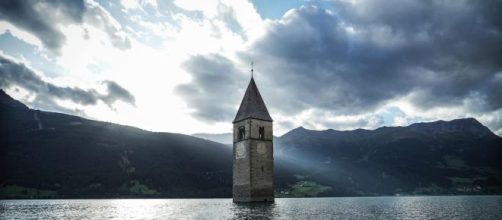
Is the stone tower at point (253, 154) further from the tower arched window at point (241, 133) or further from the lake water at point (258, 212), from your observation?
the lake water at point (258, 212)

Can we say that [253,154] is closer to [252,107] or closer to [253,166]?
[253,166]

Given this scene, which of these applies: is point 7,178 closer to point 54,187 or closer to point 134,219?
point 54,187

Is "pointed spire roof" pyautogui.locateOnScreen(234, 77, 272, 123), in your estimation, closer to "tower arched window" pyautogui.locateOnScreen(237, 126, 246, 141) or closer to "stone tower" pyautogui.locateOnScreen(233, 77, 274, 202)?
"stone tower" pyautogui.locateOnScreen(233, 77, 274, 202)

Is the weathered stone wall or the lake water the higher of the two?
the weathered stone wall

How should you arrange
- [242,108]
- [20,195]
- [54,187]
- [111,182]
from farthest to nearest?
[111,182]
[54,187]
[20,195]
[242,108]

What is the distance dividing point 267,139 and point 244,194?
A: 10028 mm

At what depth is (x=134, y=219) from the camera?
40.2m

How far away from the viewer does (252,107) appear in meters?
66.9

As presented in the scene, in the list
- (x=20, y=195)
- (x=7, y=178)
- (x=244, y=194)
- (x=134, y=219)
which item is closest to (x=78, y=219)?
(x=134, y=219)

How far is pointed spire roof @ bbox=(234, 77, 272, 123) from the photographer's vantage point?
65.9 meters

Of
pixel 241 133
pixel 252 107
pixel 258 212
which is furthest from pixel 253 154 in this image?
pixel 258 212

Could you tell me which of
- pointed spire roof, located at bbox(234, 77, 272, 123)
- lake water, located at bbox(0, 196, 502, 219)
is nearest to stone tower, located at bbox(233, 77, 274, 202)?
pointed spire roof, located at bbox(234, 77, 272, 123)

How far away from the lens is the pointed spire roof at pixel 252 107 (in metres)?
65.9

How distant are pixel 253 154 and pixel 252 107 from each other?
29.8 ft
